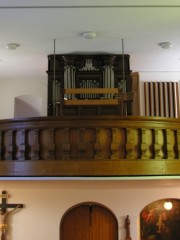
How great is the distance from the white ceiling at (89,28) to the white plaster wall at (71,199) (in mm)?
2827

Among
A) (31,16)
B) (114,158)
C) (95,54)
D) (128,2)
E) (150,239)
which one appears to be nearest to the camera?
(114,158)

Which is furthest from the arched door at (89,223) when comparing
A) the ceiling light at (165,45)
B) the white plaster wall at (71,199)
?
the ceiling light at (165,45)

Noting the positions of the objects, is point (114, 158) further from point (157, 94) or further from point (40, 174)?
point (157, 94)

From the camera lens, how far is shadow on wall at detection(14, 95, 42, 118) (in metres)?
9.90

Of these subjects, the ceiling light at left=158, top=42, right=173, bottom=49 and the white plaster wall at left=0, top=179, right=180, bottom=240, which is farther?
the ceiling light at left=158, top=42, right=173, bottom=49

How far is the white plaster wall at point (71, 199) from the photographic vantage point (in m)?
6.05

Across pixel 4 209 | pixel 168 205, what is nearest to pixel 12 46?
pixel 4 209

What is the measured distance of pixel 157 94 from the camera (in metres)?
9.48

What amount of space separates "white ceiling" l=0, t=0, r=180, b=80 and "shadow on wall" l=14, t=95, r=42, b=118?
144 centimetres

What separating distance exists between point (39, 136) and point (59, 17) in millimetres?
2186

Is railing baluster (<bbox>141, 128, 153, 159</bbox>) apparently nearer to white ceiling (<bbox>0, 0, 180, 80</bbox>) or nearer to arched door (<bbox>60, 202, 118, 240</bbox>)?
arched door (<bbox>60, 202, 118, 240</bbox>)

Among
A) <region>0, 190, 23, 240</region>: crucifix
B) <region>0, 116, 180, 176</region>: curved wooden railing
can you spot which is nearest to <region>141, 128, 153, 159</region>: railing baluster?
<region>0, 116, 180, 176</region>: curved wooden railing

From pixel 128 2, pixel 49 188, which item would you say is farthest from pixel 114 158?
pixel 128 2

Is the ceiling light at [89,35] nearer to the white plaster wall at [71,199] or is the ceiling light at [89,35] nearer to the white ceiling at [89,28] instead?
the white ceiling at [89,28]
